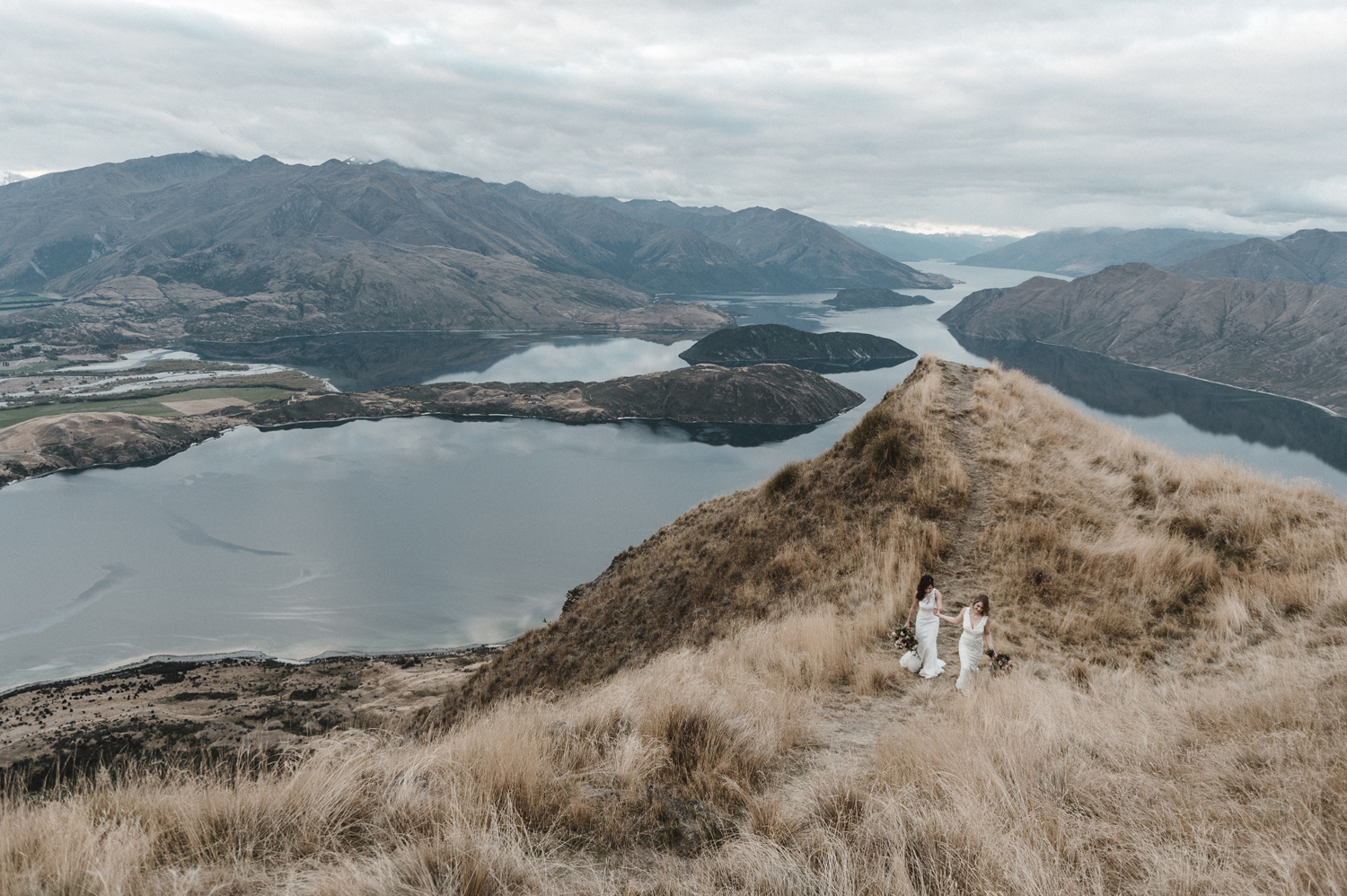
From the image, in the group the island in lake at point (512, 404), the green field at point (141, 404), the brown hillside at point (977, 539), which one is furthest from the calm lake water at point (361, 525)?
the brown hillside at point (977, 539)

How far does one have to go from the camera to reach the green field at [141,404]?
5866 inches

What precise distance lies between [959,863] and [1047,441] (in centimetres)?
1692

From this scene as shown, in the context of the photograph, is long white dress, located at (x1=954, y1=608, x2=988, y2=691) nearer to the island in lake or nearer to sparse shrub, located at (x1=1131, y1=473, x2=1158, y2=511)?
sparse shrub, located at (x1=1131, y1=473, x2=1158, y2=511)

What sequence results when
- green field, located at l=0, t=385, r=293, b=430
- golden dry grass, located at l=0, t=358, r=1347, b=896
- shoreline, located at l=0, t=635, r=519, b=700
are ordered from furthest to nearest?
green field, located at l=0, t=385, r=293, b=430 < shoreline, located at l=0, t=635, r=519, b=700 < golden dry grass, located at l=0, t=358, r=1347, b=896

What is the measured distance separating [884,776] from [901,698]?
376 cm

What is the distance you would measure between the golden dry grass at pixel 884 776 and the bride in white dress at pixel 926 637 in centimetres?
27

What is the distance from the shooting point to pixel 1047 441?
1792 cm

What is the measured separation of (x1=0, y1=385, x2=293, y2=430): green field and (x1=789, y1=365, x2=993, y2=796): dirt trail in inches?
7319

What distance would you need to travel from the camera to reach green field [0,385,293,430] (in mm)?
149000

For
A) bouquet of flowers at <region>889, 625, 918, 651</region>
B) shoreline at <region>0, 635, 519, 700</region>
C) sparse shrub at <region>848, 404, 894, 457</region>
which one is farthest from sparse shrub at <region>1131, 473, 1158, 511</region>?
shoreline at <region>0, 635, 519, 700</region>

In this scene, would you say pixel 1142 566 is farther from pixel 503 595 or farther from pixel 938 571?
pixel 503 595

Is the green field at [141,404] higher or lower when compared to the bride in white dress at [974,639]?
lower

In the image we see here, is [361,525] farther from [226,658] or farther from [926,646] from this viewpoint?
[926,646]

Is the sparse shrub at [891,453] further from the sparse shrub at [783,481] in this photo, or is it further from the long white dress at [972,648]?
the long white dress at [972,648]
